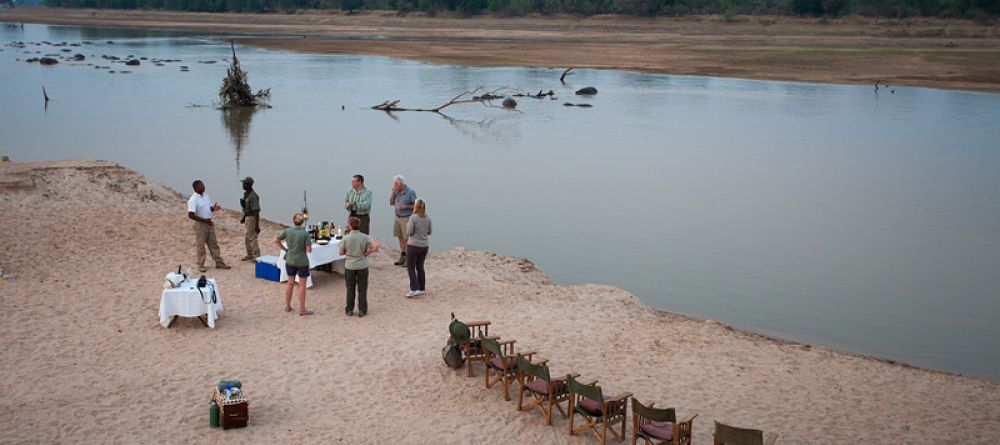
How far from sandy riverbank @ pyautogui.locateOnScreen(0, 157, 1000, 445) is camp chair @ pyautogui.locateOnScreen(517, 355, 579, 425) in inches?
5.6

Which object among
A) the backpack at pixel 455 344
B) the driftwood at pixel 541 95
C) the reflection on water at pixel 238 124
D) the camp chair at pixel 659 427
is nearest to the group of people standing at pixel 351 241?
the backpack at pixel 455 344

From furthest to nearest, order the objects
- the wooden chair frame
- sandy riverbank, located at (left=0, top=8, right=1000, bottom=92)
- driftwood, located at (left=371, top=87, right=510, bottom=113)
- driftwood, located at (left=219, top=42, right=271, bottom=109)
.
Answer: sandy riverbank, located at (left=0, top=8, right=1000, bottom=92)
driftwood, located at (left=371, top=87, right=510, bottom=113)
driftwood, located at (left=219, top=42, right=271, bottom=109)
the wooden chair frame

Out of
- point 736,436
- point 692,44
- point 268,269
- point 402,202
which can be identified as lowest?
point 268,269

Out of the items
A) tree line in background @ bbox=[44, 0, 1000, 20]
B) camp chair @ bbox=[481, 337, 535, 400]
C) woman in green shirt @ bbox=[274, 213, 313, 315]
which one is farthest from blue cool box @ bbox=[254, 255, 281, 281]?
tree line in background @ bbox=[44, 0, 1000, 20]

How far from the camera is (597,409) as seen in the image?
28.7 ft

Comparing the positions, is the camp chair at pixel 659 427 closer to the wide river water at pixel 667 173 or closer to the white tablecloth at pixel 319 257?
the white tablecloth at pixel 319 257

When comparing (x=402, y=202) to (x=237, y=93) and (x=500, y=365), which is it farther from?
(x=237, y=93)

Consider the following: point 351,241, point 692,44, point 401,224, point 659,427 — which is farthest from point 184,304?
point 692,44

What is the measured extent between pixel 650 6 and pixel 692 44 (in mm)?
16712

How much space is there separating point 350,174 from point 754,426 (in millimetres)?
17597

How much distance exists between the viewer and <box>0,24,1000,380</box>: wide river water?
15984 mm

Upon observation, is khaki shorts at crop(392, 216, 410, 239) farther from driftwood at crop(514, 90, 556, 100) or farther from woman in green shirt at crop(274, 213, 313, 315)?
driftwood at crop(514, 90, 556, 100)

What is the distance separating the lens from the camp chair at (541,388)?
29.9 feet

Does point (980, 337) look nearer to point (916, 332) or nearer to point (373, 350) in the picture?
point (916, 332)
